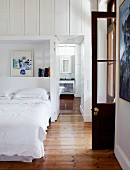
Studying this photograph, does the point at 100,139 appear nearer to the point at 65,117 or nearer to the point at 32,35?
the point at 65,117

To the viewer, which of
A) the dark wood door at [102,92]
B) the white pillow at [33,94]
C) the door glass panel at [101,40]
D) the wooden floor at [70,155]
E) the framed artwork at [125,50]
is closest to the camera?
the framed artwork at [125,50]

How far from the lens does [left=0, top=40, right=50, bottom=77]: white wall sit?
6.25 metres

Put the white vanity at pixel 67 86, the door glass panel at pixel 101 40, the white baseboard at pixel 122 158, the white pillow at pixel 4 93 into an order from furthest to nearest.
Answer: the white vanity at pixel 67 86 → the white pillow at pixel 4 93 → the door glass panel at pixel 101 40 → the white baseboard at pixel 122 158

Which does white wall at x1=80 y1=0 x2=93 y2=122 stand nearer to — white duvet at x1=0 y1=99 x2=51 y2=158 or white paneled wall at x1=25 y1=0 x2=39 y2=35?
white paneled wall at x1=25 y1=0 x2=39 y2=35

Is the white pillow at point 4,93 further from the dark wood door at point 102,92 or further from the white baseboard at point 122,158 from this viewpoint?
the white baseboard at point 122,158

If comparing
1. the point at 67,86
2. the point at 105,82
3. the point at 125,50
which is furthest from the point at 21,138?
the point at 67,86

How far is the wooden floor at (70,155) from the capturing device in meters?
3.09

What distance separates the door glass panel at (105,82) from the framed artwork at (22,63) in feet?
9.85

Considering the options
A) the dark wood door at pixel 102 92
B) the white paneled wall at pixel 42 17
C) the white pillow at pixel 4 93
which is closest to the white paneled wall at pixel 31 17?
the white paneled wall at pixel 42 17

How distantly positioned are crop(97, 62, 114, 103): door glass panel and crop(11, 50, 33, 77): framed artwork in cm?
300

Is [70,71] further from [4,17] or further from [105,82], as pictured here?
[105,82]

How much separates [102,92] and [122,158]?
1146 millimetres

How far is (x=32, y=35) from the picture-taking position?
5.69m

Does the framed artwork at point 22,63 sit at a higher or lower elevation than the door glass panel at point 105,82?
higher
